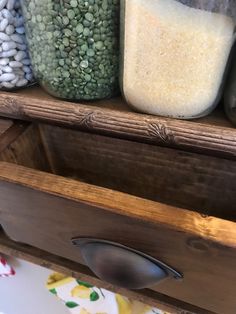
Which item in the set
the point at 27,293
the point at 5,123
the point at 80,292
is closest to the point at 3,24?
the point at 5,123

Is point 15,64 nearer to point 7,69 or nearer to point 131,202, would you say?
point 7,69

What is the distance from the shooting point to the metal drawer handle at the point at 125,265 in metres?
0.28

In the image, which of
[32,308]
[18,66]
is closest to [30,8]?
[18,66]

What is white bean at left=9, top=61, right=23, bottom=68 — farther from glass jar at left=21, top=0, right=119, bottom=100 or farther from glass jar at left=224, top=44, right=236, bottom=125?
glass jar at left=224, top=44, right=236, bottom=125

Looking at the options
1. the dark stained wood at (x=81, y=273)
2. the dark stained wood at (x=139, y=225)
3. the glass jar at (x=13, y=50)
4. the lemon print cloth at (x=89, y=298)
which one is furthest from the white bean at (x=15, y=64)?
the lemon print cloth at (x=89, y=298)

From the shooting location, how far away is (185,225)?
23 cm

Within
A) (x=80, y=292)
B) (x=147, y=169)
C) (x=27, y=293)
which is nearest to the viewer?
(x=147, y=169)

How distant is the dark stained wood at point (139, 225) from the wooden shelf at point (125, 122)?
7 centimetres

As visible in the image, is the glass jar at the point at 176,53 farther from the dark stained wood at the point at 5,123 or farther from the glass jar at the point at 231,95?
the dark stained wood at the point at 5,123

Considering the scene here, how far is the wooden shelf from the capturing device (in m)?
0.28

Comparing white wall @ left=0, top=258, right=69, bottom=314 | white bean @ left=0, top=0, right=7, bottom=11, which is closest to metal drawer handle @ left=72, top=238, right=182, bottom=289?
white bean @ left=0, top=0, right=7, bottom=11

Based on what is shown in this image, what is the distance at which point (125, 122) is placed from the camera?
30 centimetres

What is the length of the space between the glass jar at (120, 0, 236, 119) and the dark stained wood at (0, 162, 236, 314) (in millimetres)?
88

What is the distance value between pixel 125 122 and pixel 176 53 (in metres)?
0.08
